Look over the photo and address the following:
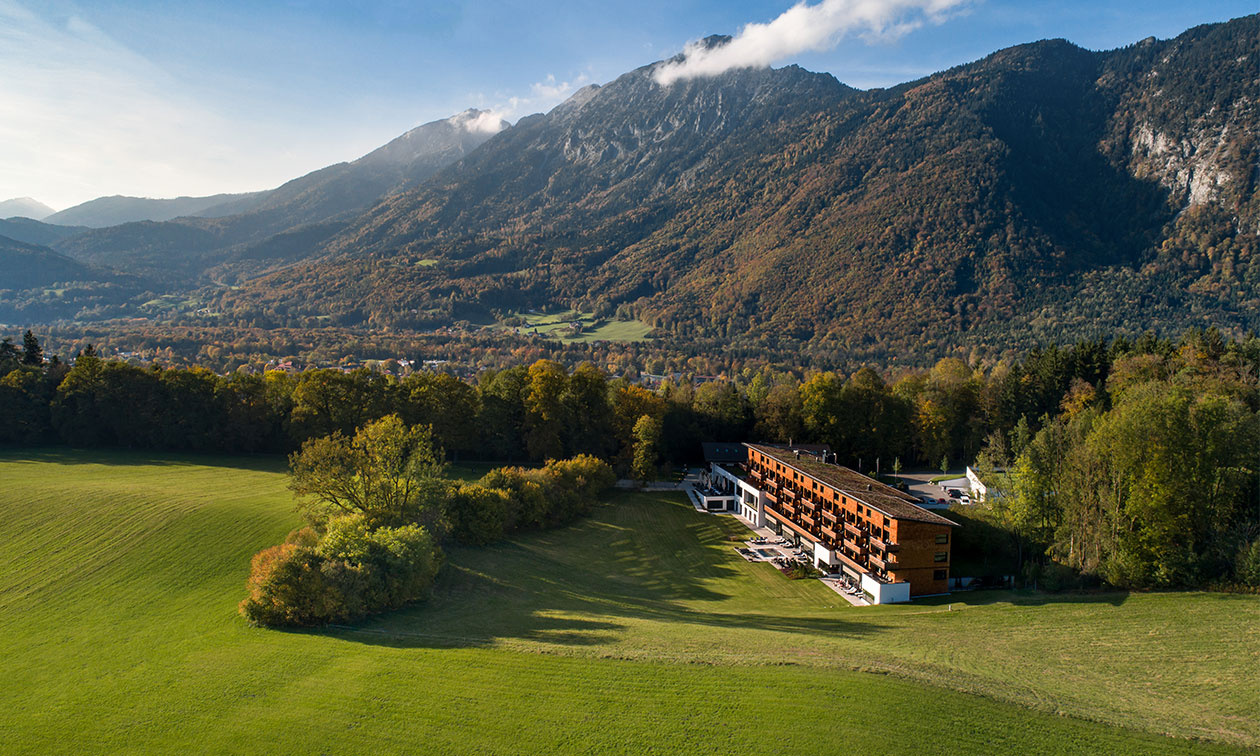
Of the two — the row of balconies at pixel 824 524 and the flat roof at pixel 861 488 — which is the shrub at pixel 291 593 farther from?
the flat roof at pixel 861 488

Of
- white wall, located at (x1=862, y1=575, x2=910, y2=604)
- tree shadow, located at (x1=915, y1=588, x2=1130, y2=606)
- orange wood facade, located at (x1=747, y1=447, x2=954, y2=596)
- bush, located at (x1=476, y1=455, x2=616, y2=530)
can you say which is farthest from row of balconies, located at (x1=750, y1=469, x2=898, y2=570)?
bush, located at (x1=476, y1=455, x2=616, y2=530)

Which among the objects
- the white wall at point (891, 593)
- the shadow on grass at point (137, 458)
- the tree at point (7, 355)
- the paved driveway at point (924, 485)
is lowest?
the white wall at point (891, 593)

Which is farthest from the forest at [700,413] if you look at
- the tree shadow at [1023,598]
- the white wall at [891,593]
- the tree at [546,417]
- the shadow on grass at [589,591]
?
the shadow on grass at [589,591]

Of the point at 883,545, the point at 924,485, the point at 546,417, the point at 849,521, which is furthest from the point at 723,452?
the point at 883,545

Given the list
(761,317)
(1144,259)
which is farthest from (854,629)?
(1144,259)

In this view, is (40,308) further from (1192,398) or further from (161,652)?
(1192,398)
